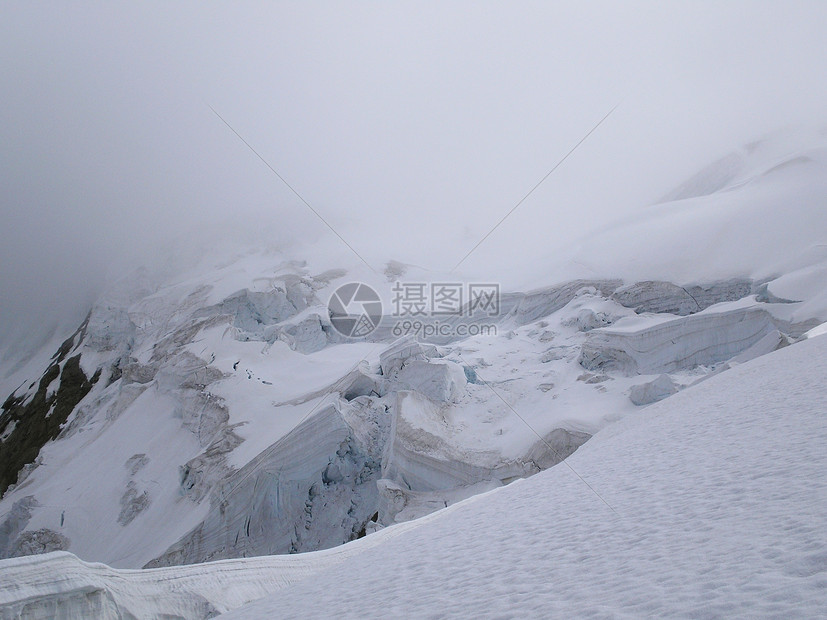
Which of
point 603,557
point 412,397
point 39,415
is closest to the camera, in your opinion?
point 603,557

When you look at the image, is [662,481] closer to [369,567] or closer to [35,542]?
[369,567]

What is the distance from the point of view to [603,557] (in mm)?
2141

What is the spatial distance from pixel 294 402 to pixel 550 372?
22.4 feet

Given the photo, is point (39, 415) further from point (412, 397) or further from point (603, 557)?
point (603, 557)

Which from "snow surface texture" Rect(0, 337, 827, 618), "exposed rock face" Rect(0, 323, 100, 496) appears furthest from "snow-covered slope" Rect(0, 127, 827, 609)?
"exposed rock face" Rect(0, 323, 100, 496)

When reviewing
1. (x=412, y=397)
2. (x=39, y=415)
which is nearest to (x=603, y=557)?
(x=412, y=397)

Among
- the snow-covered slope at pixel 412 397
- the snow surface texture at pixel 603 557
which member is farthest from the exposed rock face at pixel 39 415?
the snow surface texture at pixel 603 557

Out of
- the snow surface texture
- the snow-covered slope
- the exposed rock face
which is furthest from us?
the exposed rock face

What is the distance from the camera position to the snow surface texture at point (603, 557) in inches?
63.0

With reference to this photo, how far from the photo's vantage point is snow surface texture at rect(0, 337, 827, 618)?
1601 mm

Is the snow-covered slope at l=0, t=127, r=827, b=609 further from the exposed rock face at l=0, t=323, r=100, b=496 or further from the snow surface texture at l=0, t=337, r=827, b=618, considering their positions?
the exposed rock face at l=0, t=323, r=100, b=496

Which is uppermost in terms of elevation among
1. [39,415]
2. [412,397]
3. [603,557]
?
[603,557]

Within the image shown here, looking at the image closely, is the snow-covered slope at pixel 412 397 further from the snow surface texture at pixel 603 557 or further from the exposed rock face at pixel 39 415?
the exposed rock face at pixel 39 415

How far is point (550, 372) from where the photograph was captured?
12016 mm
